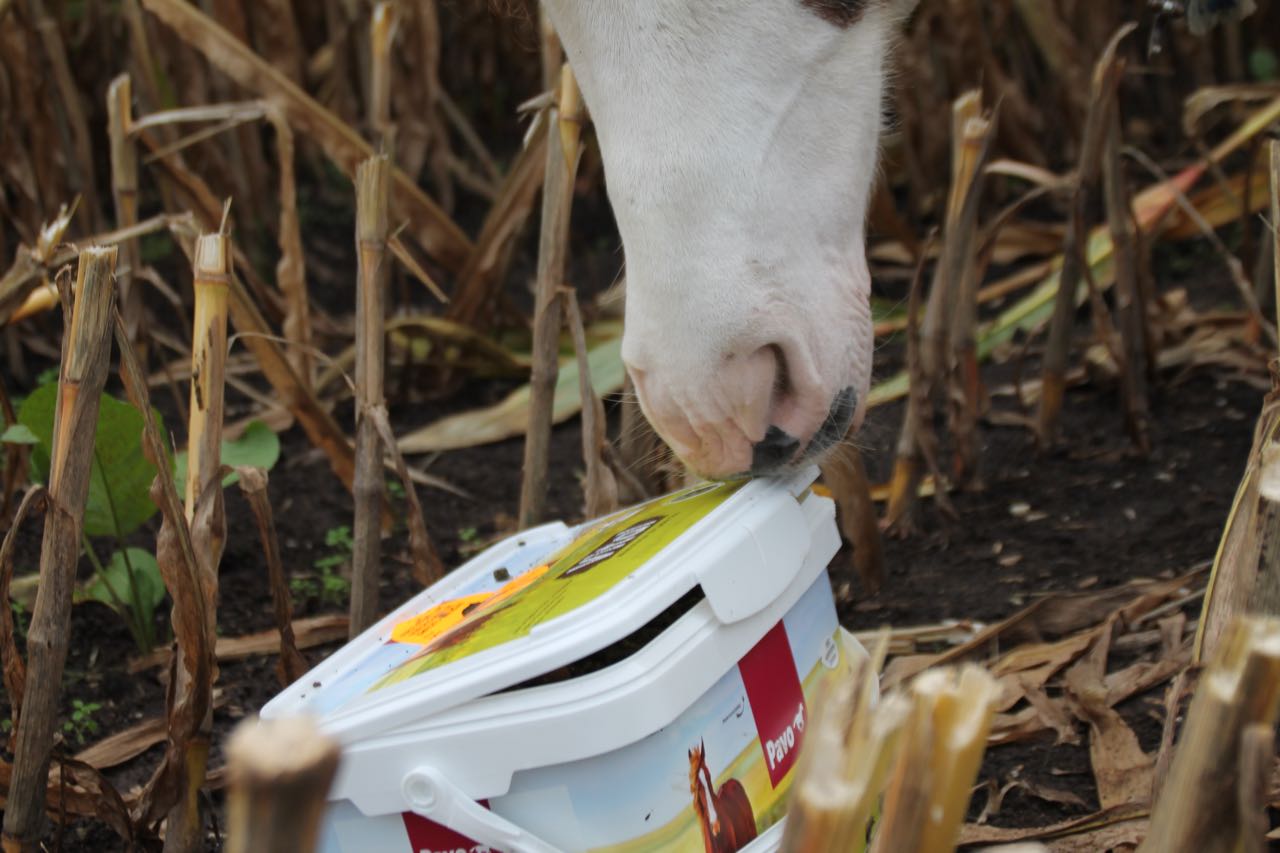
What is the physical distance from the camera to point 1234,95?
1.81 meters

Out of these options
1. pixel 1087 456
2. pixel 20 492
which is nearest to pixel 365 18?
pixel 20 492

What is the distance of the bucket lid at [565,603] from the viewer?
0.98m

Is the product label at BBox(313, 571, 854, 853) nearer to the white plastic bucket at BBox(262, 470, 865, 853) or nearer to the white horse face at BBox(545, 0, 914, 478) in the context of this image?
the white plastic bucket at BBox(262, 470, 865, 853)

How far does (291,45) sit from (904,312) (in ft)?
4.87

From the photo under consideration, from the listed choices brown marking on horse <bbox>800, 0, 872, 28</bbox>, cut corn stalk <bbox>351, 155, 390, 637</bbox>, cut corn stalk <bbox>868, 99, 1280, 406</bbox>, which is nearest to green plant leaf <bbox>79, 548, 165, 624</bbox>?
cut corn stalk <bbox>351, 155, 390, 637</bbox>

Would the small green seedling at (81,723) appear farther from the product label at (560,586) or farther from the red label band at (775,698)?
the red label band at (775,698)

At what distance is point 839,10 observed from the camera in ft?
4.19

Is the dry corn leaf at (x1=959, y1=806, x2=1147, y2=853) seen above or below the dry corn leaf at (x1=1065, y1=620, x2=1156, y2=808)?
above

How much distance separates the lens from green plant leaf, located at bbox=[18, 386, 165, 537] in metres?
1.45

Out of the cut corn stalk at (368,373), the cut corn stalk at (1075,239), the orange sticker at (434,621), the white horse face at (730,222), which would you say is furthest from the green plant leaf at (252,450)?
the cut corn stalk at (1075,239)

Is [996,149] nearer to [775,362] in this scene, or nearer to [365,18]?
[365,18]

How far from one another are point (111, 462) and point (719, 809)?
2.70ft

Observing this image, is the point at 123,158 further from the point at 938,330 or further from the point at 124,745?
the point at 938,330

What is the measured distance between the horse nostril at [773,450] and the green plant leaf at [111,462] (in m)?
0.63
